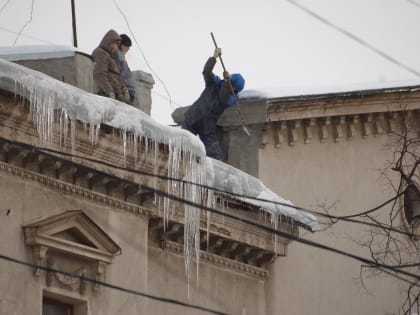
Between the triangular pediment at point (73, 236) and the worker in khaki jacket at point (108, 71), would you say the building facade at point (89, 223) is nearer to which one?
the triangular pediment at point (73, 236)

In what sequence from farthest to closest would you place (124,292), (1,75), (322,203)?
(322,203) < (124,292) < (1,75)

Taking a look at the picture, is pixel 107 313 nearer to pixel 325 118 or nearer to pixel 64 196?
pixel 64 196

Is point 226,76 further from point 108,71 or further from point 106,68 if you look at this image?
point 106,68

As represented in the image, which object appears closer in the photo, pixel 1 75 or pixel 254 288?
pixel 1 75

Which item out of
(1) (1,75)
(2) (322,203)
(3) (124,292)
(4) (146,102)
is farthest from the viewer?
(2) (322,203)

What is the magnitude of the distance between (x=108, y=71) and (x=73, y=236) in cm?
254

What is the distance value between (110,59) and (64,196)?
2323mm

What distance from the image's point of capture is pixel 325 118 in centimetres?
3238

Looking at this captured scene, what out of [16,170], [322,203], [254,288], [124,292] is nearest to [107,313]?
[124,292]

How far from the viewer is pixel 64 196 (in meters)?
26.1

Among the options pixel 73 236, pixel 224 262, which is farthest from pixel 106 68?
pixel 224 262

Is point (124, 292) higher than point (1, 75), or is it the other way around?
point (1, 75)

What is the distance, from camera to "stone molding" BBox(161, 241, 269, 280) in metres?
28.4

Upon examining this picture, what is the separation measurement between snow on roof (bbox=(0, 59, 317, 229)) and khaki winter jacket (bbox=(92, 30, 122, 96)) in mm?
735
